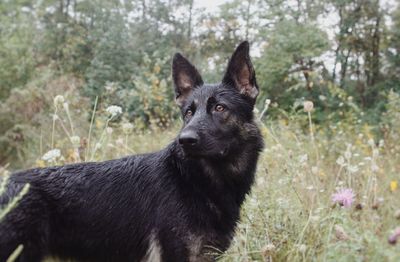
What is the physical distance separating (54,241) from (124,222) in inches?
17.4

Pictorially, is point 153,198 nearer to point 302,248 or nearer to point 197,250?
point 197,250

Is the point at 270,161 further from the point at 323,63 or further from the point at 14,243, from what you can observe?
the point at 323,63

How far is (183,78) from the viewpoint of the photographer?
3.51m

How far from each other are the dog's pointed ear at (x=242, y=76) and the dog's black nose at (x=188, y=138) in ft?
2.22

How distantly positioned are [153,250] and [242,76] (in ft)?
4.41

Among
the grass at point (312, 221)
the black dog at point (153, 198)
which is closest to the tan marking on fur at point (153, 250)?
the black dog at point (153, 198)

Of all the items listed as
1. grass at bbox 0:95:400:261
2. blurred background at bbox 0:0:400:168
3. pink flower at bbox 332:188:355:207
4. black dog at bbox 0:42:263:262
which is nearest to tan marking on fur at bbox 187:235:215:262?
black dog at bbox 0:42:263:262

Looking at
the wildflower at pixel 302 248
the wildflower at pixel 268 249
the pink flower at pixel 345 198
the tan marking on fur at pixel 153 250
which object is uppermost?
the pink flower at pixel 345 198

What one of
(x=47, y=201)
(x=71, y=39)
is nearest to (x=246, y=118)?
(x=47, y=201)

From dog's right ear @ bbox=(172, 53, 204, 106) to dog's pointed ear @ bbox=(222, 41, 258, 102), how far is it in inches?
10.6

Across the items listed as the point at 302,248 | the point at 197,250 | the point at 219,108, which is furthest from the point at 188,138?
the point at 302,248

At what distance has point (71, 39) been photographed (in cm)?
2077

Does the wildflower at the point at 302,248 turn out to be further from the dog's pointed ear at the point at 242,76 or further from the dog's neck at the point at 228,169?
the dog's pointed ear at the point at 242,76

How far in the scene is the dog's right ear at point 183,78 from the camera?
11.3 ft
